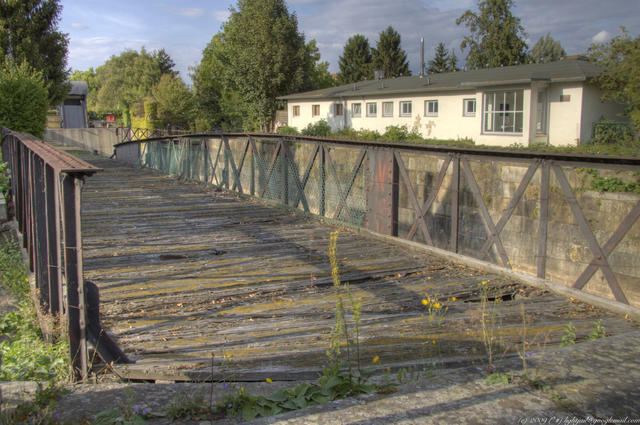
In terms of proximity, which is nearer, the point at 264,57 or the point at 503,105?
the point at 503,105

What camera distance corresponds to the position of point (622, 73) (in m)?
21.4

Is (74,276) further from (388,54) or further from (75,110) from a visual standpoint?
(388,54)

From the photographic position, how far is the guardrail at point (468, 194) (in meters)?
5.16

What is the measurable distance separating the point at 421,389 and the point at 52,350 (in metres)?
2.50

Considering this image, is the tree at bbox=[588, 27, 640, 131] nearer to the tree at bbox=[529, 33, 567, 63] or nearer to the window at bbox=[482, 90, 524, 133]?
the window at bbox=[482, 90, 524, 133]

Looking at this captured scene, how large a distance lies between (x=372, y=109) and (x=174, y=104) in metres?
22.8

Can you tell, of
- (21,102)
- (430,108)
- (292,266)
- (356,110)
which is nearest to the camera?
(292,266)

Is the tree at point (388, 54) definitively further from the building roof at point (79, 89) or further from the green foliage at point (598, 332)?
the green foliage at point (598, 332)

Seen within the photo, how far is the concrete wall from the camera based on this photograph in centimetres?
3575

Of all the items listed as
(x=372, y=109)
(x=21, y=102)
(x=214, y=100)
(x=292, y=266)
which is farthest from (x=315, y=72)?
(x=292, y=266)

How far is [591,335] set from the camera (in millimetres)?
3668

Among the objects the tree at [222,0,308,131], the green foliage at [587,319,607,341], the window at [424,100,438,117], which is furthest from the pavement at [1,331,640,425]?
the tree at [222,0,308,131]

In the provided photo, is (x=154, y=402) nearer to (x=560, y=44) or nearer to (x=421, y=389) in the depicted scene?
(x=421, y=389)

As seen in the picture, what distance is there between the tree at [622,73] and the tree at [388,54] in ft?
129
